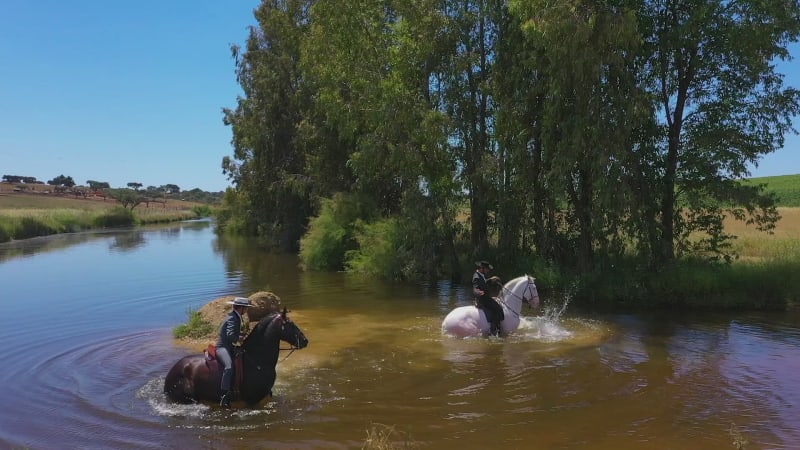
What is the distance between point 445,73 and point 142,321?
51.2 ft

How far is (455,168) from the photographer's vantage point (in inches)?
949

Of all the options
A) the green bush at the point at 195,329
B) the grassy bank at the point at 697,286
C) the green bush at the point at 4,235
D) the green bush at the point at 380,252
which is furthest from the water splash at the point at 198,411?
the green bush at the point at 4,235

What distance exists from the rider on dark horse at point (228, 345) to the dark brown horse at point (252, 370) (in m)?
0.22

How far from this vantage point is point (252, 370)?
343 inches

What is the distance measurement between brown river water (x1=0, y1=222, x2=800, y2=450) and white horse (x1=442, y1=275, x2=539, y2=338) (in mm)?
333

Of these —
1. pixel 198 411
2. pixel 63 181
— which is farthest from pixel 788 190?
pixel 63 181

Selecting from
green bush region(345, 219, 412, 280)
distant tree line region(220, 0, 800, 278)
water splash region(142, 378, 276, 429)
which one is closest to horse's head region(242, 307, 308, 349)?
water splash region(142, 378, 276, 429)

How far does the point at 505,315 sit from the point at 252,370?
22.6ft

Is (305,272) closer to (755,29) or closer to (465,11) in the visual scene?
(465,11)

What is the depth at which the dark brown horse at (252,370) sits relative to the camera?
28.5 ft

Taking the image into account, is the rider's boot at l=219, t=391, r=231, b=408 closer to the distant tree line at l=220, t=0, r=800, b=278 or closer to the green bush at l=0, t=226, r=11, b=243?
the distant tree line at l=220, t=0, r=800, b=278

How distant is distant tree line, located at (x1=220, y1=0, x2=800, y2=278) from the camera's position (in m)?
17.2

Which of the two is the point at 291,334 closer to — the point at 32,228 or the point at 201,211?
the point at 32,228

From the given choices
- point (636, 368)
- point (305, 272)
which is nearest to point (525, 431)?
point (636, 368)
